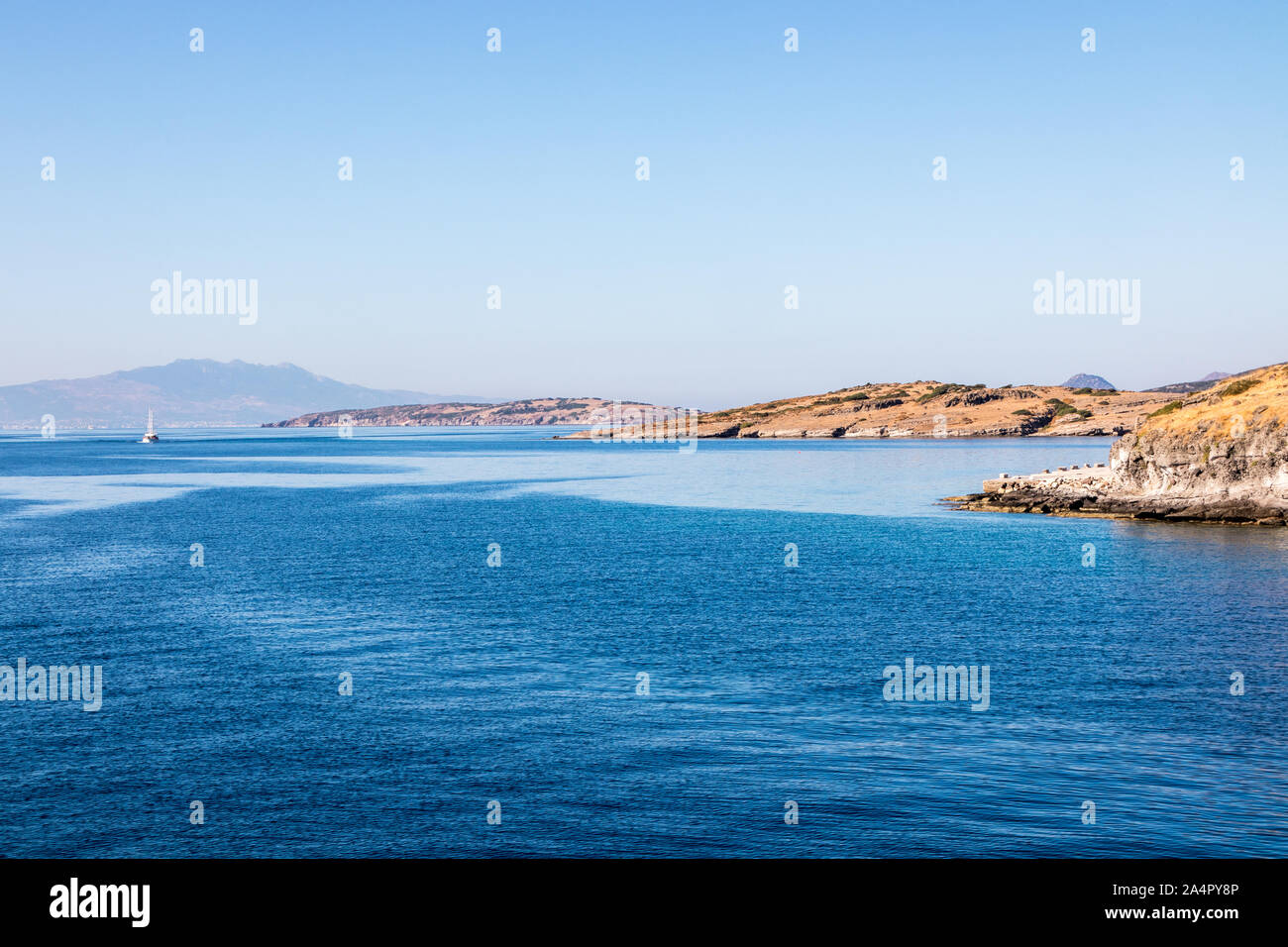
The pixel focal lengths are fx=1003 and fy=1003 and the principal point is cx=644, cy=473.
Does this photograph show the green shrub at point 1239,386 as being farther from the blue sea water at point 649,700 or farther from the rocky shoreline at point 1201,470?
the blue sea water at point 649,700

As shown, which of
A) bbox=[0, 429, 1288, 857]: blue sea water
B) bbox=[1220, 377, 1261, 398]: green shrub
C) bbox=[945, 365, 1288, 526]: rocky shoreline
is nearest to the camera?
bbox=[0, 429, 1288, 857]: blue sea water

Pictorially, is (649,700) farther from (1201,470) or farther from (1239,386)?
(1239,386)

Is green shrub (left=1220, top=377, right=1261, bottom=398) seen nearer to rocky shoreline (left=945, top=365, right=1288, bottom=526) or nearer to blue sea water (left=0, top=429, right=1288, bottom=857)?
rocky shoreline (left=945, top=365, right=1288, bottom=526)

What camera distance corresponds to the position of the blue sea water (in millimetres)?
25844

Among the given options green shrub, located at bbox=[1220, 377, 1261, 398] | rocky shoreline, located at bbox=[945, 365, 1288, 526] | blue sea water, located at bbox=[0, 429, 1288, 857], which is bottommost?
blue sea water, located at bbox=[0, 429, 1288, 857]

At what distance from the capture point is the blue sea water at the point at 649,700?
25.8 m

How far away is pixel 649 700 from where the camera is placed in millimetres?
37344

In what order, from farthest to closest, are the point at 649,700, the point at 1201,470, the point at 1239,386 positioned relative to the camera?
the point at 1239,386, the point at 1201,470, the point at 649,700

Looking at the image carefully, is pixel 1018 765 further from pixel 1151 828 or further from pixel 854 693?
pixel 854 693

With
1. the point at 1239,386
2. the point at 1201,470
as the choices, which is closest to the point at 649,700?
the point at 1201,470

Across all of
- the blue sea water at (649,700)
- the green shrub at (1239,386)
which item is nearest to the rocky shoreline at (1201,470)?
the green shrub at (1239,386)

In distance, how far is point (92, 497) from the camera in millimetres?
135125

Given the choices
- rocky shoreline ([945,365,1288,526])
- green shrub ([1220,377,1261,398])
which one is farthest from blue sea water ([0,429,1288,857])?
green shrub ([1220,377,1261,398])
